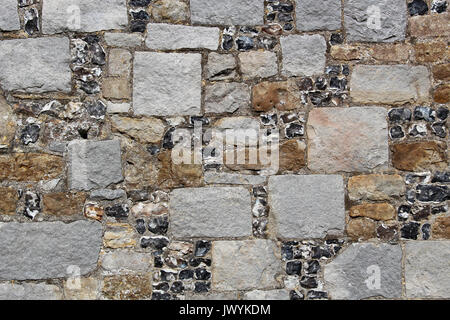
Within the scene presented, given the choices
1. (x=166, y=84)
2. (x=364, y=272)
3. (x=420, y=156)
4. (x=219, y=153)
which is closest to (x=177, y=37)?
(x=166, y=84)

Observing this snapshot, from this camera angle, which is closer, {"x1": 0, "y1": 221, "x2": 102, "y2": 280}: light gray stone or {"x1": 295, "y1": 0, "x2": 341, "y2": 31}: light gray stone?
{"x1": 0, "y1": 221, "x2": 102, "y2": 280}: light gray stone

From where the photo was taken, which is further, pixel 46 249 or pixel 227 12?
pixel 227 12

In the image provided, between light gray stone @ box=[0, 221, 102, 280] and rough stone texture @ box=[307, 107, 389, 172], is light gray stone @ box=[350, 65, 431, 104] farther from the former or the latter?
light gray stone @ box=[0, 221, 102, 280]

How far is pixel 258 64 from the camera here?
286 cm

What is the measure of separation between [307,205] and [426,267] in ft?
2.49

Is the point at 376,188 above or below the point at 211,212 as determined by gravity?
above

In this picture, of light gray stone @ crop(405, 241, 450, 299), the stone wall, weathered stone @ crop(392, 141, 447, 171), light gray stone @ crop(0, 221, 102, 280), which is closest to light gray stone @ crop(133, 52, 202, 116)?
the stone wall

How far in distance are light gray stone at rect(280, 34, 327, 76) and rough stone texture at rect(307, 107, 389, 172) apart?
0.79 feet

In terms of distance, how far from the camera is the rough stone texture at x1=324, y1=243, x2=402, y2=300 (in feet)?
9.23

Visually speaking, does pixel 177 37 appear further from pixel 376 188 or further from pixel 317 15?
pixel 376 188

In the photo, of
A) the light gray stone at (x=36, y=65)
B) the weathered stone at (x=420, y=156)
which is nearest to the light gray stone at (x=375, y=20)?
the weathered stone at (x=420, y=156)

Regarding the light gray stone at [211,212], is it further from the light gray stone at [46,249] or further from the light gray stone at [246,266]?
the light gray stone at [46,249]

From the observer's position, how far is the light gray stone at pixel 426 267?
283 cm

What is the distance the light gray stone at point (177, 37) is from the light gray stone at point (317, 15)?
0.53 meters
